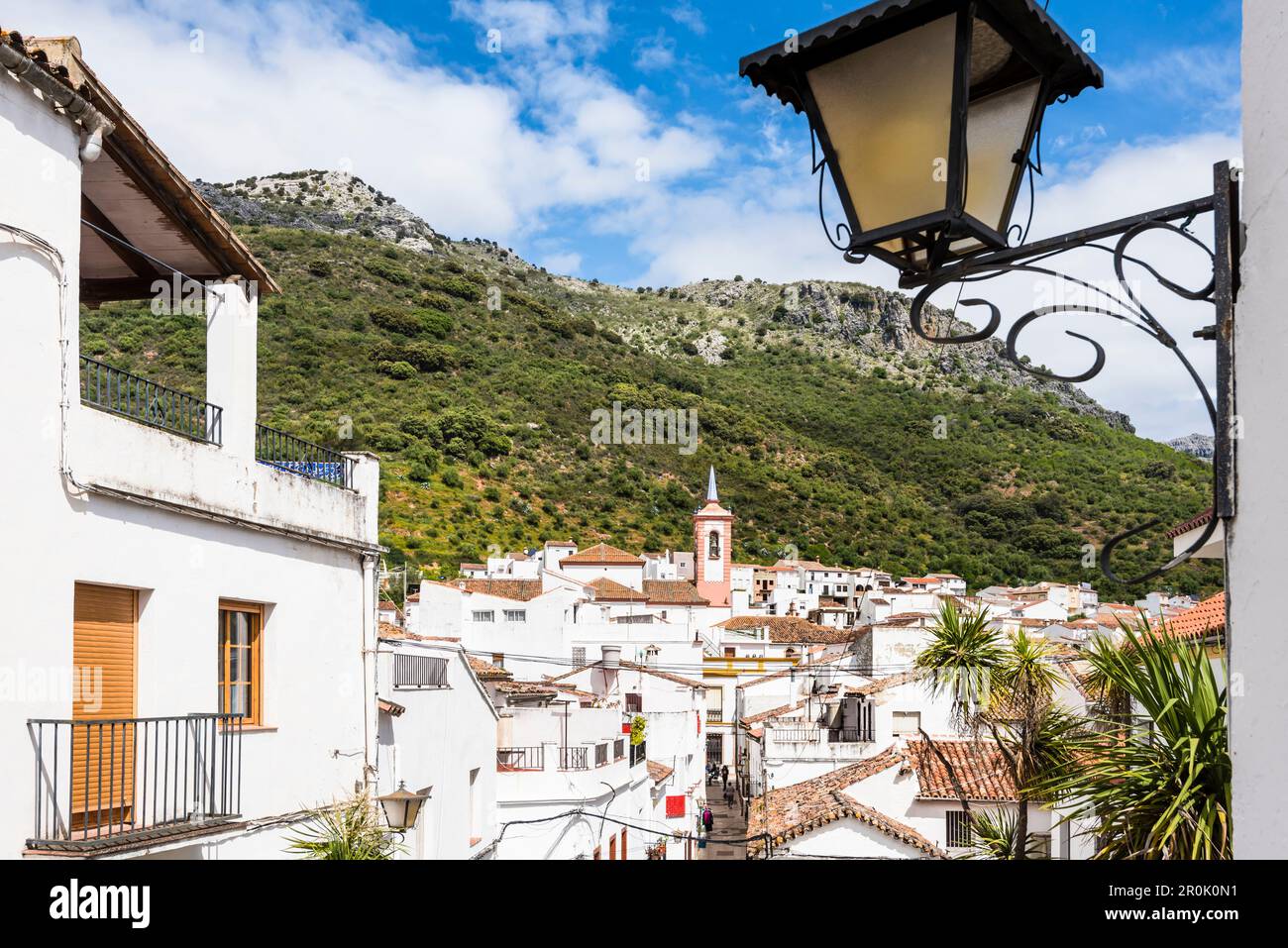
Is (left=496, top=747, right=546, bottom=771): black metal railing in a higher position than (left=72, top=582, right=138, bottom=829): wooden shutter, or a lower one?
lower

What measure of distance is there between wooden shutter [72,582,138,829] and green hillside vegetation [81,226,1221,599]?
5195 centimetres

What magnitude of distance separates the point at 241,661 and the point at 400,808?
3.80 meters

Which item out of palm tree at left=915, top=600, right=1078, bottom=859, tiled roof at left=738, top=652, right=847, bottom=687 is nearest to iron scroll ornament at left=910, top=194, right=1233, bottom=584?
palm tree at left=915, top=600, right=1078, bottom=859

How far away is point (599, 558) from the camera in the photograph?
7494 centimetres

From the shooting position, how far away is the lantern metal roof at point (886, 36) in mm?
2951

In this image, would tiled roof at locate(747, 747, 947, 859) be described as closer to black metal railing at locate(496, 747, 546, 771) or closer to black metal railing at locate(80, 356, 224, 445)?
black metal railing at locate(496, 747, 546, 771)

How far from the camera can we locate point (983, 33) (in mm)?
3041

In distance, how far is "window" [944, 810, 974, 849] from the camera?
2405 cm

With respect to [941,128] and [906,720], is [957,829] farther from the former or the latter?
[941,128]

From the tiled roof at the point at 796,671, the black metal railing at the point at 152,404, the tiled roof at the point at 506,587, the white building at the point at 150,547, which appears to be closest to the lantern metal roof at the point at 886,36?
the white building at the point at 150,547

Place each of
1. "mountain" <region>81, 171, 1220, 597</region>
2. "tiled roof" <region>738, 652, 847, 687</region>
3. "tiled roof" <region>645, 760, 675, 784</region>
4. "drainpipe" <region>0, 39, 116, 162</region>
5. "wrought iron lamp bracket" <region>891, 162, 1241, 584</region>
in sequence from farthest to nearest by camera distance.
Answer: "mountain" <region>81, 171, 1220, 597</region>, "tiled roof" <region>738, 652, 847, 687</region>, "tiled roof" <region>645, 760, 675, 784</region>, "drainpipe" <region>0, 39, 116, 162</region>, "wrought iron lamp bracket" <region>891, 162, 1241, 584</region>

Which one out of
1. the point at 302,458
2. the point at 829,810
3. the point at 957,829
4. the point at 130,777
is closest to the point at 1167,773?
the point at 130,777

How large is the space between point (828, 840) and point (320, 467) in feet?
43.6
